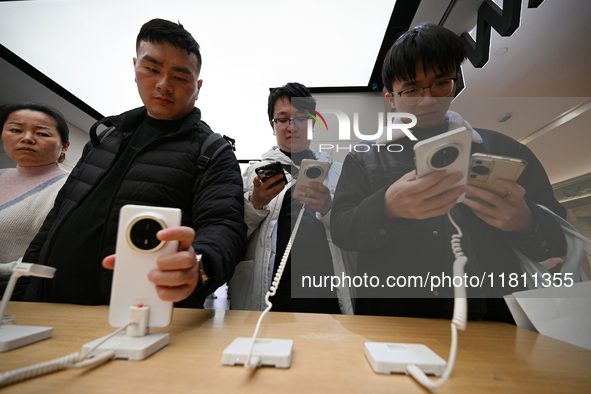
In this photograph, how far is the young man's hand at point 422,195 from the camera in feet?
1.79

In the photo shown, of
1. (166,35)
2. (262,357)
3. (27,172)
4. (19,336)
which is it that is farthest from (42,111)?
(262,357)

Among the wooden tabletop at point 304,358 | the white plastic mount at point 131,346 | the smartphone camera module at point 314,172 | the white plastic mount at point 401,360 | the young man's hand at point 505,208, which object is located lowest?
the wooden tabletop at point 304,358

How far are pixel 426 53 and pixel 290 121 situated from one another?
0.57m

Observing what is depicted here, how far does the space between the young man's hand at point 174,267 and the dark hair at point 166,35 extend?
74 cm

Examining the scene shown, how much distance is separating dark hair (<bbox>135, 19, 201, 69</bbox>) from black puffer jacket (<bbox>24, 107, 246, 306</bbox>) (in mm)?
227

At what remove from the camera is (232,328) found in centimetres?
51

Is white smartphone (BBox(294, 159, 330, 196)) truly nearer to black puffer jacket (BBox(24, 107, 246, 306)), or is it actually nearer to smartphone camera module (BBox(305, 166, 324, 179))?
smartphone camera module (BBox(305, 166, 324, 179))

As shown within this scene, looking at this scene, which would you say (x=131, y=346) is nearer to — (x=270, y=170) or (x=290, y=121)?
(x=270, y=170)

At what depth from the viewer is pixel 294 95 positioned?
3.70ft

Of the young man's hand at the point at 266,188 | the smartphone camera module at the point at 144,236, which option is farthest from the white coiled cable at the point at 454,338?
the young man's hand at the point at 266,188

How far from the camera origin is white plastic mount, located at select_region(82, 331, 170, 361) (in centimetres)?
35

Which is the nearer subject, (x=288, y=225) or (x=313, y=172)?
(x=313, y=172)

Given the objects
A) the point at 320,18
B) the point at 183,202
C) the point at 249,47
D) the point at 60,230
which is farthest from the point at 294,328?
the point at 249,47

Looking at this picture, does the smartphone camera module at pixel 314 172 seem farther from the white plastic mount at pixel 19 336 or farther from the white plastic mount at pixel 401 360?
the white plastic mount at pixel 19 336
